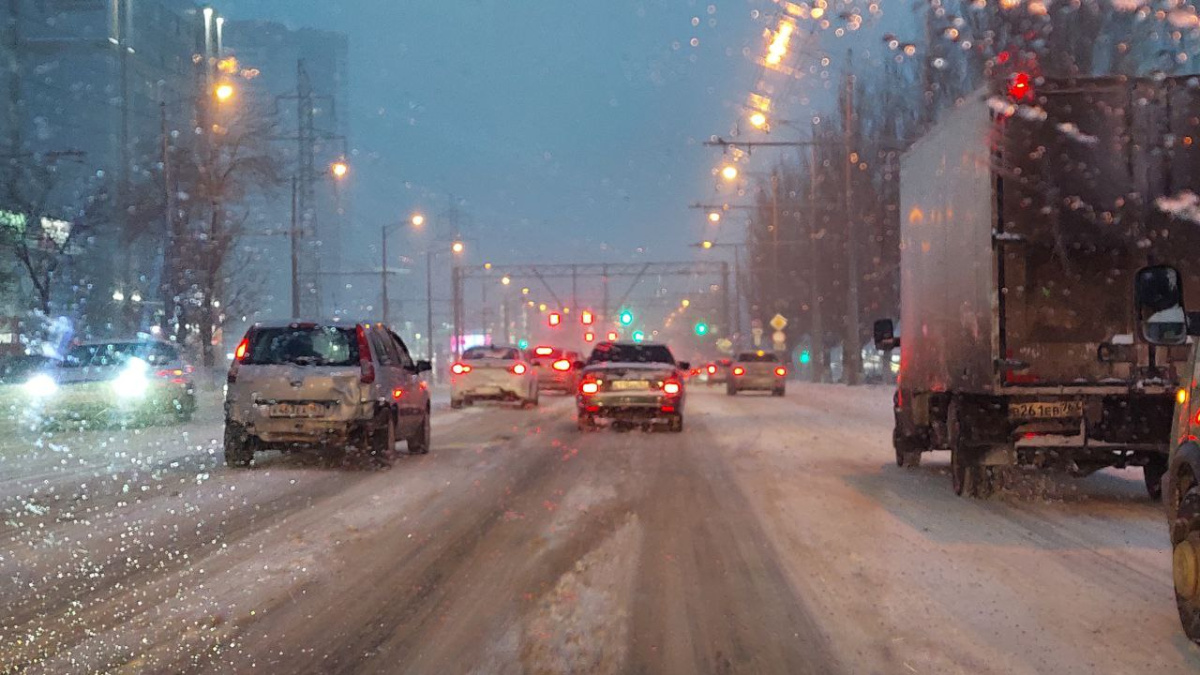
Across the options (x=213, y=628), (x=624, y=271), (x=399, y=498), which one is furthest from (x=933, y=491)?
(x=624, y=271)

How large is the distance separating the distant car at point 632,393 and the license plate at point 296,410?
765cm

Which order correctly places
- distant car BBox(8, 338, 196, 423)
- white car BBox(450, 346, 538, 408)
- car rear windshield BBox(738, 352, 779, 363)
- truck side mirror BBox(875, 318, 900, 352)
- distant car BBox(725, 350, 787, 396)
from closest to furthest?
1. truck side mirror BBox(875, 318, 900, 352)
2. distant car BBox(8, 338, 196, 423)
3. white car BBox(450, 346, 538, 408)
4. distant car BBox(725, 350, 787, 396)
5. car rear windshield BBox(738, 352, 779, 363)

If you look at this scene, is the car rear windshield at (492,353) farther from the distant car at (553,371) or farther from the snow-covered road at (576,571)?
the snow-covered road at (576,571)

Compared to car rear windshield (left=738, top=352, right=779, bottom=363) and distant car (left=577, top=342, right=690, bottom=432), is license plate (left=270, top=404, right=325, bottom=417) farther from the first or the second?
car rear windshield (left=738, top=352, right=779, bottom=363)

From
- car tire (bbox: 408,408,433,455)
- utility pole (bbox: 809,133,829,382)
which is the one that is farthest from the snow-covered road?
utility pole (bbox: 809,133,829,382)

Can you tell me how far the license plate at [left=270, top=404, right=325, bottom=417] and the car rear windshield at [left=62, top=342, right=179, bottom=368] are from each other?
30.9 feet

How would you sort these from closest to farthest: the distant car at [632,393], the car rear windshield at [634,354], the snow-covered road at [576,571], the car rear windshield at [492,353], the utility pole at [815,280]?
the snow-covered road at [576,571] < the distant car at [632,393] < the car rear windshield at [634,354] < the car rear windshield at [492,353] < the utility pole at [815,280]

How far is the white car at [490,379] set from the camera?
28.4 m

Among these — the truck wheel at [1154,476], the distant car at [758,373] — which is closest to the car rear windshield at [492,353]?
the distant car at [758,373]

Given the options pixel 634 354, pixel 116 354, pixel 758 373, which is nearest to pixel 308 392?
pixel 634 354

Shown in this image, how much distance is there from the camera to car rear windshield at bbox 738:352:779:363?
1592 inches

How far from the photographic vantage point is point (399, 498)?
456 inches

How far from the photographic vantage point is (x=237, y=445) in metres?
14.2

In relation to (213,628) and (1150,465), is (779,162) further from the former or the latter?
(213,628)
